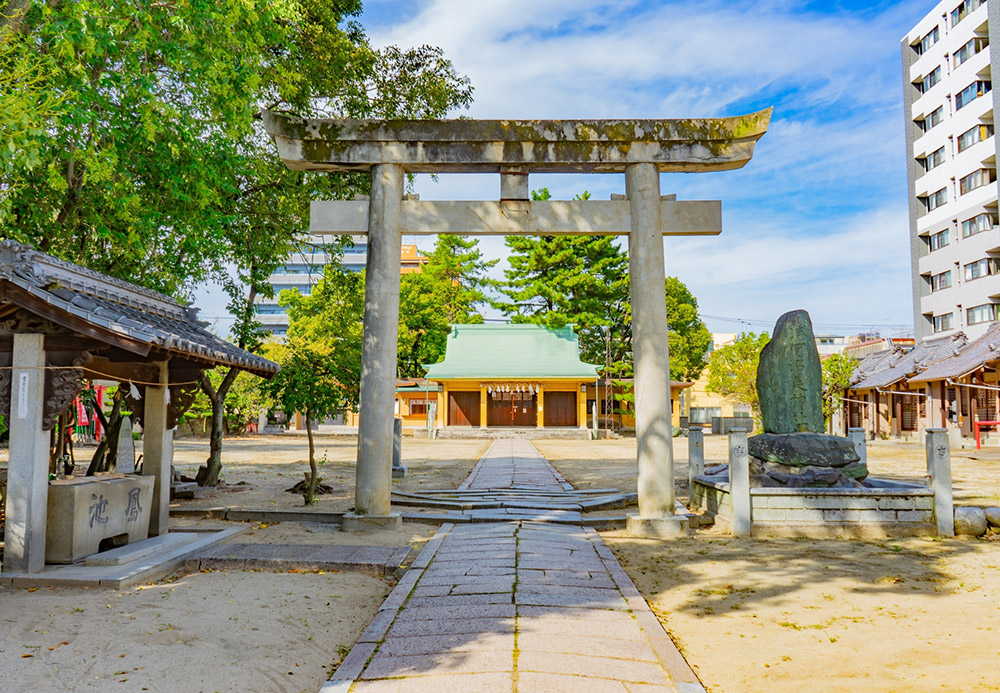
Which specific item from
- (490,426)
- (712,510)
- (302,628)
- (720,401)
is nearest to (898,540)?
(712,510)

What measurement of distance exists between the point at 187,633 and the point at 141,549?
2420mm

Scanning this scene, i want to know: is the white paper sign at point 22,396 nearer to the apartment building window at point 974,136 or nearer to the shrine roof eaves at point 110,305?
the shrine roof eaves at point 110,305

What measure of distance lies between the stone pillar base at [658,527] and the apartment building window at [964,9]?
3438cm

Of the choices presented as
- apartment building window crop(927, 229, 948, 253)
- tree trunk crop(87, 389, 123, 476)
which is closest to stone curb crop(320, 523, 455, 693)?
tree trunk crop(87, 389, 123, 476)

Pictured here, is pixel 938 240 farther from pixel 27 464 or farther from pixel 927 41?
pixel 27 464

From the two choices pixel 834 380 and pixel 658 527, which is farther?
pixel 834 380

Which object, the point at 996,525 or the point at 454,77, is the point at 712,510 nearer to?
the point at 996,525

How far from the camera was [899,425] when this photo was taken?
32062 mm

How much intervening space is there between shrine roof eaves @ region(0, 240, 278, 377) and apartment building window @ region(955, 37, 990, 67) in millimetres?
36779

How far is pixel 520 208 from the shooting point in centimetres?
850

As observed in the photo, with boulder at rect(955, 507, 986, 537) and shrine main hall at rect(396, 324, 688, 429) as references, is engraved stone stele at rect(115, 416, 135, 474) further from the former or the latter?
shrine main hall at rect(396, 324, 688, 429)

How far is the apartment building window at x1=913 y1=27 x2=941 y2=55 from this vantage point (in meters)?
35.0

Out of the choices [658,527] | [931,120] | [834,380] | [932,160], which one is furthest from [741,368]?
[658,527]

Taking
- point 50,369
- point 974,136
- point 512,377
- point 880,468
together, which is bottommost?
point 880,468
